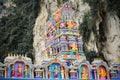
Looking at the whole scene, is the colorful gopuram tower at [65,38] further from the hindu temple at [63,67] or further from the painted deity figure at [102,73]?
the painted deity figure at [102,73]

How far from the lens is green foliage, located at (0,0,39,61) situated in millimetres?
23859

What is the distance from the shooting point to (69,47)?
15477 millimetres

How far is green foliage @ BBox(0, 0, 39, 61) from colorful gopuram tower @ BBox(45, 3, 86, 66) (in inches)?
255

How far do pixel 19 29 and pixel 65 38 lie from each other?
11186mm

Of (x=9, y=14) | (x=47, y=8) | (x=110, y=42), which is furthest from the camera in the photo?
(x=9, y=14)

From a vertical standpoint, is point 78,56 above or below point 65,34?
below

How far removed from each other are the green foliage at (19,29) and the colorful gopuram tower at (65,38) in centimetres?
646

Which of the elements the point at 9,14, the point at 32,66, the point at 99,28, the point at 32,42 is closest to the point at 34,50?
the point at 32,42

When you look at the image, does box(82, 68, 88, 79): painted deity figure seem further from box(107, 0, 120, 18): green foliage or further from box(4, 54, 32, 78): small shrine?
box(107, 0, 120, 18): green foliage

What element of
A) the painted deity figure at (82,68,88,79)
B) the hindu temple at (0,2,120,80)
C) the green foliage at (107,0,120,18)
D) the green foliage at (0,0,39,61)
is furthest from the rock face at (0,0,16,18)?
the painted deity figure at (82,68,88,79)

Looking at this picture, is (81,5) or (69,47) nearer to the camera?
(69,47)

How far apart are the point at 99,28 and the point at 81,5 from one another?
235 cm

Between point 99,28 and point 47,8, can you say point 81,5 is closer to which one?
point 99,28

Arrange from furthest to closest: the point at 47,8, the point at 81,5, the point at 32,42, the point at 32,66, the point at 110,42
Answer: the point at 32,42
the point at 47,8
the point at 81,5
the point at 110,42
the point at 32,66
